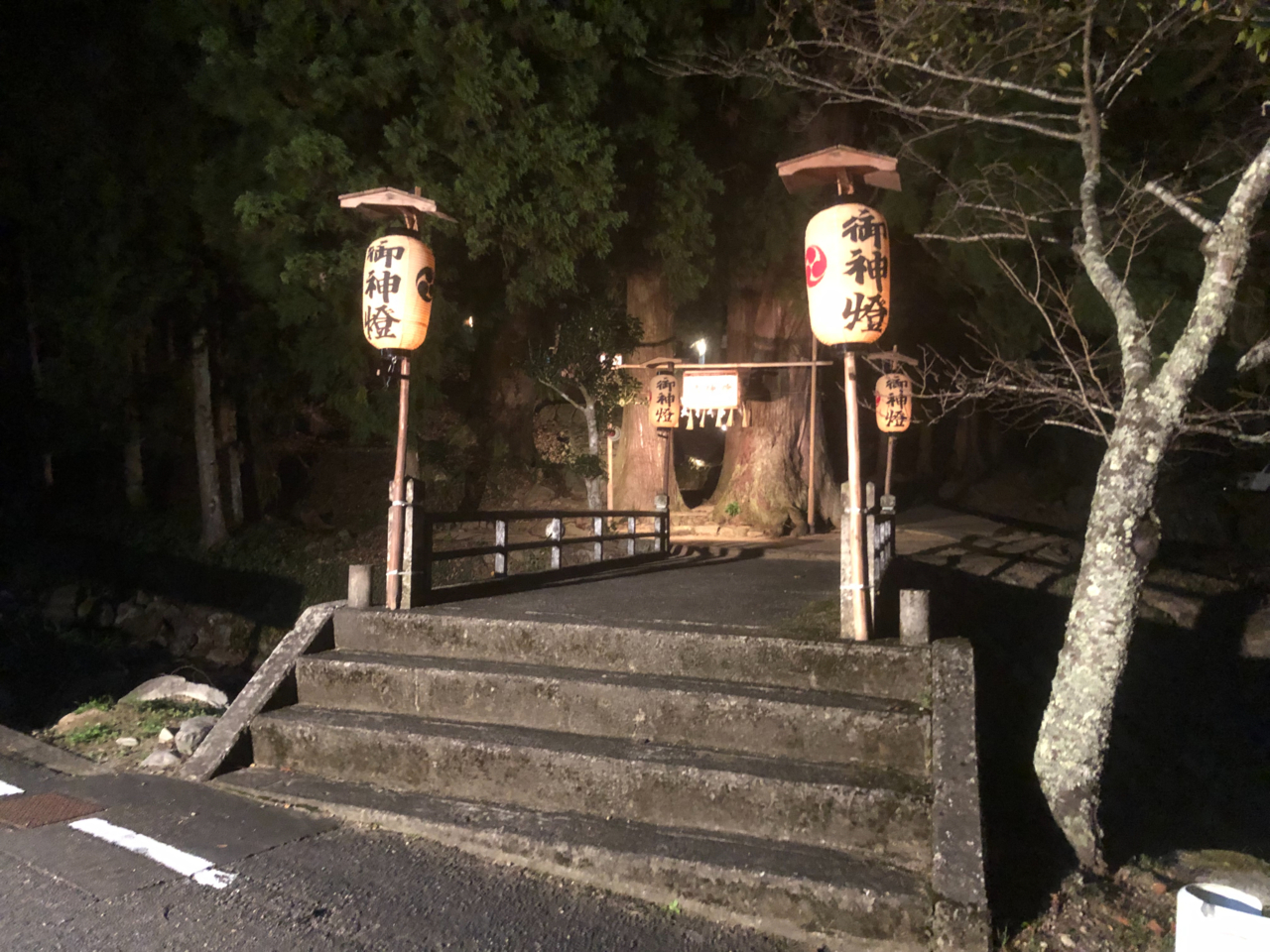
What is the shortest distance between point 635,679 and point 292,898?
6.90 ft

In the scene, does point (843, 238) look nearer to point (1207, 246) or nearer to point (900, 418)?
point (1207, 246)

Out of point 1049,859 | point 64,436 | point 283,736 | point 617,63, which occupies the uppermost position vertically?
point 617,63

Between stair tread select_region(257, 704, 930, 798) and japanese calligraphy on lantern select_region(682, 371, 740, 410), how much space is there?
1074cm

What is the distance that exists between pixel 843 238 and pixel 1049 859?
407 cm

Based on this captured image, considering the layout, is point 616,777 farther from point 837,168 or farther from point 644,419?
→ point 644,419

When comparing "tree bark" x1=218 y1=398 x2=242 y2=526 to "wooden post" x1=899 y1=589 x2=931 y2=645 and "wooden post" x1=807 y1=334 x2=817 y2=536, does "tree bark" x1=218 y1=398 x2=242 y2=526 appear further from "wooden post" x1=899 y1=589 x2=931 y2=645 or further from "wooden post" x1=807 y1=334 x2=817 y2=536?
"wooden post" x1=899 y1=589 x2=931 y2=645

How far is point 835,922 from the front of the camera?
3.44 m

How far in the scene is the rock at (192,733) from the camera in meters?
5.31

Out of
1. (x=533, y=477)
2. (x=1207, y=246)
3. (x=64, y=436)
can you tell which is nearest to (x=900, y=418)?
(x=533, y=477)

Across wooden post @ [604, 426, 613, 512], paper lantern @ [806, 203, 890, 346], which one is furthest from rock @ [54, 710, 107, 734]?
wooden post @ [604, 426, 613, 512]

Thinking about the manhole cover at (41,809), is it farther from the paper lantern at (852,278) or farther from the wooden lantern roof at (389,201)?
the paper lantern at (852,278)

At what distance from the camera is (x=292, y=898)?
11.5ft

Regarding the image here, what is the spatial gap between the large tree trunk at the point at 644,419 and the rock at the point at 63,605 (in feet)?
34.9

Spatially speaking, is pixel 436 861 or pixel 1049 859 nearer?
pixel 436 861
